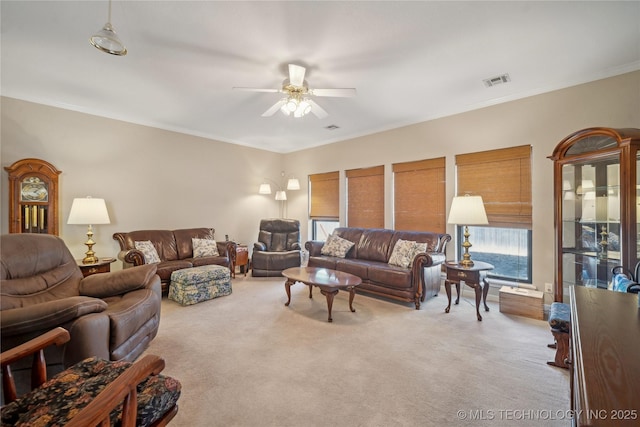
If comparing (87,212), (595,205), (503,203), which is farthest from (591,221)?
(87,212)

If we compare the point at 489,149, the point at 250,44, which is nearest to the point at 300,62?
the point at 250,44

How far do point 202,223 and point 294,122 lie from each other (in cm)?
274

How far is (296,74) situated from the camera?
2.68m

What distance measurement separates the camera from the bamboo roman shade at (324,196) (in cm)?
580

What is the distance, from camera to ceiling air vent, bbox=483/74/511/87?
3.07 m

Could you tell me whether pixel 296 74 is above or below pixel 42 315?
above

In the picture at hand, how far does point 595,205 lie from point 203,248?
5228mm

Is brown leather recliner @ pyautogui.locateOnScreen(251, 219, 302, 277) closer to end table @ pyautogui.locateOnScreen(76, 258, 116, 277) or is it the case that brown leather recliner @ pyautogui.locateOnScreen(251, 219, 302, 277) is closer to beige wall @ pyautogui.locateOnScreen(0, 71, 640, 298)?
beige wall @ pyautogui.locateOnScreen(0, 71, 640, 298)

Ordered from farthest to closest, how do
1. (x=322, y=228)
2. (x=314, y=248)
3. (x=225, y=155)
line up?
(x=322, y=228), (x=225, y=155), (x=314, y=248)

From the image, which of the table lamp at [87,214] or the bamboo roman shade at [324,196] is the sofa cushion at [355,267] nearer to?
the bamboo roman shade at [324,196]

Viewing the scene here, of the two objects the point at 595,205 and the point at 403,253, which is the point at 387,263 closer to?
the point at 403,253

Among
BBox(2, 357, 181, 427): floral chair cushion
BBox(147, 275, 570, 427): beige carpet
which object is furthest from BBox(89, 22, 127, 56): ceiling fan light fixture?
BBox(147, 275, 570, 427): beige carpet

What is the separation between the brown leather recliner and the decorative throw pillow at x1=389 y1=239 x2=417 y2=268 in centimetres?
198

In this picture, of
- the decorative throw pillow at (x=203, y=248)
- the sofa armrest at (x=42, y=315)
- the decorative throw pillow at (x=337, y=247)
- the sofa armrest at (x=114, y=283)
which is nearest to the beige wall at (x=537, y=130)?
the decorative throw pillow at (x=337, y=247)
